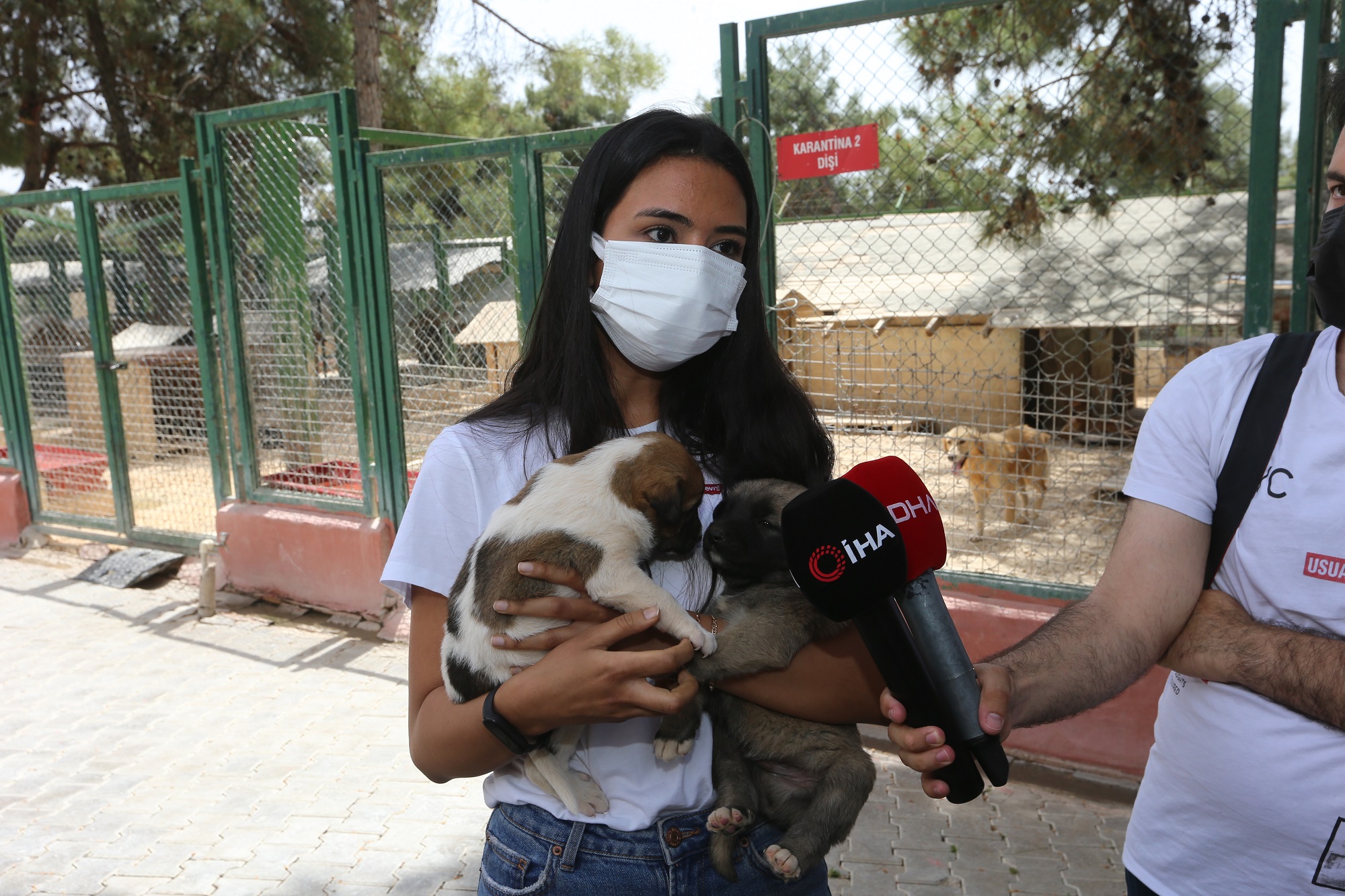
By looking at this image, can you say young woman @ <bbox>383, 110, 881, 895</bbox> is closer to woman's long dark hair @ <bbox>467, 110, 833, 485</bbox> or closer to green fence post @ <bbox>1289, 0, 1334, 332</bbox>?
woman's long dark hair @ <bbox>467, 110, 833, 485</bbox>

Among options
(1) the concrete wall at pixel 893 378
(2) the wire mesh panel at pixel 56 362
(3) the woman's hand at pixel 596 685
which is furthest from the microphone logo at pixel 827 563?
(2) the wire mesh panel at pixel 56 362

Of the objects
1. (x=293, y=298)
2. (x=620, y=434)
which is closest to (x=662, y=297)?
(x=620, y=434)

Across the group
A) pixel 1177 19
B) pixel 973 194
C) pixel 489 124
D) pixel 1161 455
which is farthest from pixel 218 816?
pixel 489 124

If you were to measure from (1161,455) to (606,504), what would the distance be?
122 centimetres

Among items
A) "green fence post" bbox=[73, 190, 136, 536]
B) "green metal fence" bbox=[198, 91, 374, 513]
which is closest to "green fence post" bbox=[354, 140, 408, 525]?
"green metal fence" bbox=[198, 91, 374, 513]

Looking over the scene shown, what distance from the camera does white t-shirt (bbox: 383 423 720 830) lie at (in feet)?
6.16

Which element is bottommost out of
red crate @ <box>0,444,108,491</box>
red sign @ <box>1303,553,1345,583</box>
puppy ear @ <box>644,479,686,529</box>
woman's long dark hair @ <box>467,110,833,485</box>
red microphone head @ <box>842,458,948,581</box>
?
red crate @ <box>0,444,108,491</box>

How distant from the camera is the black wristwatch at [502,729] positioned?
5.83 ft

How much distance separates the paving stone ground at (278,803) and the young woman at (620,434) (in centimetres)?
267

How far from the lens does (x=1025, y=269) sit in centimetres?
670

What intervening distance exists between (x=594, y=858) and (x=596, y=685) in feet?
1.26

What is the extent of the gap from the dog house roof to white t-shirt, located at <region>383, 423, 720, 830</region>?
3.79 meters

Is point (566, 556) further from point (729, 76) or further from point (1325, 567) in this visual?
point (729, 76)

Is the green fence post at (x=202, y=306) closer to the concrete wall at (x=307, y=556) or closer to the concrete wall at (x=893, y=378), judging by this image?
the concrete wall at (x=307, y=556)
